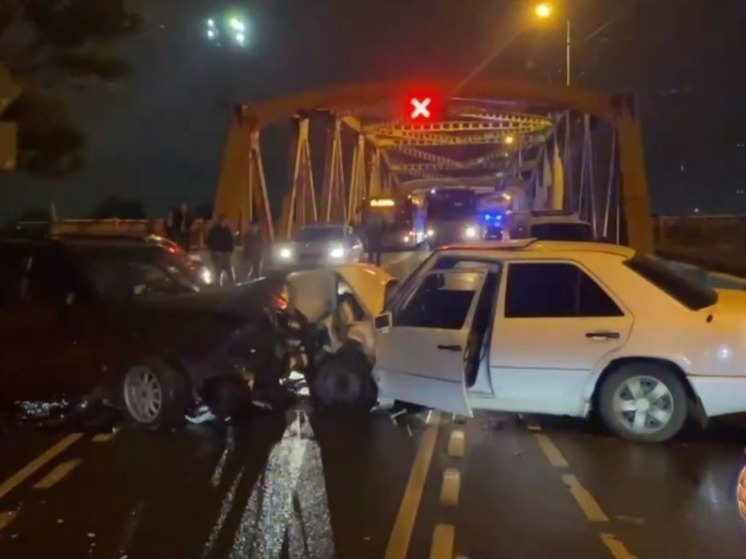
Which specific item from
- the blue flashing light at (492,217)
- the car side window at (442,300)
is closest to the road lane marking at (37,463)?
the car side window at (442,300)

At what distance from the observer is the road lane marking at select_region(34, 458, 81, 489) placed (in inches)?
385

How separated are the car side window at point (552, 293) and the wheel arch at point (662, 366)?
447mm

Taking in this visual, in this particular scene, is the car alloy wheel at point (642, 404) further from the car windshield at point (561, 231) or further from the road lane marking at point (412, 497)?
the car windshield at point (561, 231)

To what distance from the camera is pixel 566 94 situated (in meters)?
36.7

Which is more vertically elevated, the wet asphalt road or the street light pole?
the street light pole

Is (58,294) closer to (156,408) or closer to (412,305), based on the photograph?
(156,408)

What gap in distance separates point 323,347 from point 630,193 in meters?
24.2

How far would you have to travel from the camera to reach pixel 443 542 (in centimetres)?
805

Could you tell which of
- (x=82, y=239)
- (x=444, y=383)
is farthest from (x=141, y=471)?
(x=82, y=239)

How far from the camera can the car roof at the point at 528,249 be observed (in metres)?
11.8

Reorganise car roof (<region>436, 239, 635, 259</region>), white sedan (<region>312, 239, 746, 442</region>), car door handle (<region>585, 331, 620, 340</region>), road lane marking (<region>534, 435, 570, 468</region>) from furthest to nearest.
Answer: car roof (<region>436, 239, 635, 259</region>), car door handle (<region>585, 331, 620, 340</region>), white sedan (<region>312, 239, 746, 442</region>), road lane marking (<region>534, 435, 570, 468</region>)

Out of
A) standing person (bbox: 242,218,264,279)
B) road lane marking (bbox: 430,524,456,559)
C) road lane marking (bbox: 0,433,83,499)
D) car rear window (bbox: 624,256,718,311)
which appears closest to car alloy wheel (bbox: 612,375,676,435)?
car rear window (bbox: 624,256,718,311)

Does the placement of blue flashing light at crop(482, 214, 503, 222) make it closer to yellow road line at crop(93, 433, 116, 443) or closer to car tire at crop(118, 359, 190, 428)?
car tire at crop(118, 359, 190, 428)

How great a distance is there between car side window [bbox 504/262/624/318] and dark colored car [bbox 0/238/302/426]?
96.3 inches
